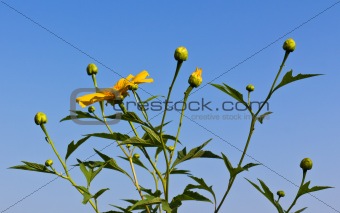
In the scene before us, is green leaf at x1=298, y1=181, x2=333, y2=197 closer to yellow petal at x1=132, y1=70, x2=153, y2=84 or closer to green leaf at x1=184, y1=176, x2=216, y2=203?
green leaf at x1=184, y1=176, x2=216, y2=203

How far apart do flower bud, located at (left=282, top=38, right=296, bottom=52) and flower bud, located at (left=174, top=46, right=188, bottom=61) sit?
403mm

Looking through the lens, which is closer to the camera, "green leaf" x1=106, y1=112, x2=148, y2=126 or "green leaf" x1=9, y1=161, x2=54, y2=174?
"green leaf" x1=106, y1=112, x2=148, y2=126

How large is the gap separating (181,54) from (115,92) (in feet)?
0.96

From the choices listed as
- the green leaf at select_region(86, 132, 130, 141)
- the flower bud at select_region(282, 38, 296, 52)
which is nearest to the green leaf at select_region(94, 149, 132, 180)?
the green leaf at select_region(86, 132, 130, 141)

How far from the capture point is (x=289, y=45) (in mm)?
1638

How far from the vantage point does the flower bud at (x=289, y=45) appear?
1.64 m

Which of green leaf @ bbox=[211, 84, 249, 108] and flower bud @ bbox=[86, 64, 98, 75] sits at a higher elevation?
flower bud @ bbox=[86, 64, 98, 75]

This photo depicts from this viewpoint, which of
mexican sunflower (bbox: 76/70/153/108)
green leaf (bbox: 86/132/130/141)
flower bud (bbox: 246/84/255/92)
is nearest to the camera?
green leaf (bbox: 86/132/130/141)

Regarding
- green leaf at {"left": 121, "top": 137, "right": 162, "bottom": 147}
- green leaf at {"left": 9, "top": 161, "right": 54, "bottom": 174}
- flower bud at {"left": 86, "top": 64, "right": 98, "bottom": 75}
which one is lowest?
green leaf at {"left": 121, "top": 137, "right": 162, "bottom": 147}

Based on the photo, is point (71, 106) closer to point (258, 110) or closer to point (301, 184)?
point (258, 110)

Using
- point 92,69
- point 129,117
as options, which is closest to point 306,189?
point 129,117

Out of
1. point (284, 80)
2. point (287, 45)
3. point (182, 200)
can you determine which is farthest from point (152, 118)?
point (287, 45)

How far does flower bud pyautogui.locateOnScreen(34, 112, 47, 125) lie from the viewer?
67.9 inches

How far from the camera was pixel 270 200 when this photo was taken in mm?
1556
